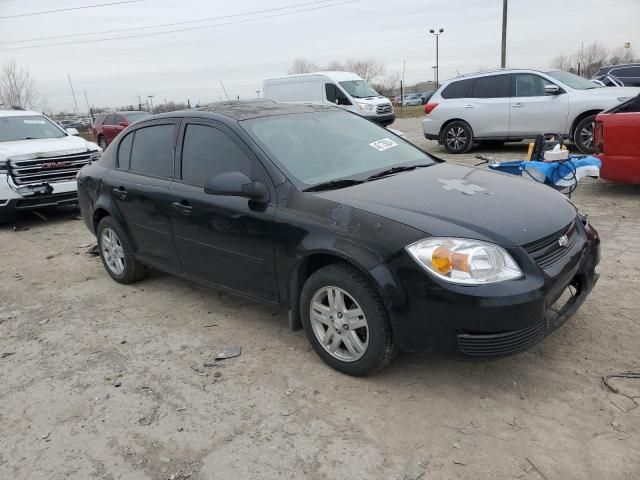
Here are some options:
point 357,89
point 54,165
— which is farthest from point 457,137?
point 54,165

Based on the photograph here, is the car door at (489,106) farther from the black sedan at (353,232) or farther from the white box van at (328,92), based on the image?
the black sedan at (353,232)

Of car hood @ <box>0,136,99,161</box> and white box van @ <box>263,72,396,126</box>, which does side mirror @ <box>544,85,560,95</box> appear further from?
car hood @ <box>0,136,99,161</box>

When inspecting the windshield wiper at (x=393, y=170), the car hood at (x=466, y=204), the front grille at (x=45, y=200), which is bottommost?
the front grille at (x=45, y=200)

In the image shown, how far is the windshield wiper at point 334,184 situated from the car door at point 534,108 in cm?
848

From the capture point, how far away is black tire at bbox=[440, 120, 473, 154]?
11.7 metres

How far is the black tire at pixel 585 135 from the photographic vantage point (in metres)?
10.2

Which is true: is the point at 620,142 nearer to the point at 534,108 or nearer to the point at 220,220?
the point at 534,108

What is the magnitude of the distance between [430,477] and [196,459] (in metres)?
1.14

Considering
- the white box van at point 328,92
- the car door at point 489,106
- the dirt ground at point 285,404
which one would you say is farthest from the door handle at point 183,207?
the white box van at point 328,92

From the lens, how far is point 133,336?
160 inches

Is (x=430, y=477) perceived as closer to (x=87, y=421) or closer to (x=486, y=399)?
(x=486, y=399)

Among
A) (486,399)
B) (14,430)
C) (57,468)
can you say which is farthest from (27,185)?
(486,399)

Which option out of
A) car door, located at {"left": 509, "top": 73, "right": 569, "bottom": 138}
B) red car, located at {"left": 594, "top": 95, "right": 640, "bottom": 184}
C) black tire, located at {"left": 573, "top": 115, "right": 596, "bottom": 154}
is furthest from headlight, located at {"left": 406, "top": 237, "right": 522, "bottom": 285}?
car door, located at {"left": 509, "top": 73, "right": 569, "bottom": 138}

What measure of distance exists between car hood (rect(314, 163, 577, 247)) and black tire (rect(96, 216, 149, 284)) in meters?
2.41
